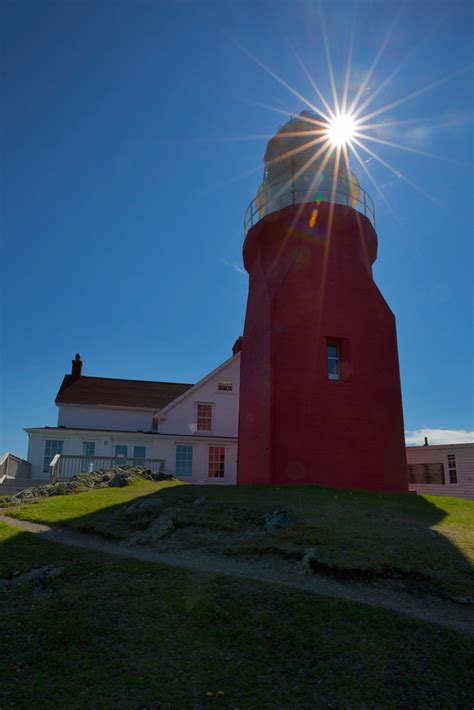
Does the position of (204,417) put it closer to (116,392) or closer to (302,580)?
(116,392)

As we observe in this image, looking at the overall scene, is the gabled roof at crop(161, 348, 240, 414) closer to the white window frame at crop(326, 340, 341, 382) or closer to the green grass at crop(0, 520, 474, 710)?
the white window frame at crop(326, 340, 341, 382)

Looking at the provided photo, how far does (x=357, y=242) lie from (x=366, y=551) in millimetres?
11207

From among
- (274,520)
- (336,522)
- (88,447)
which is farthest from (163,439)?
(336,522)


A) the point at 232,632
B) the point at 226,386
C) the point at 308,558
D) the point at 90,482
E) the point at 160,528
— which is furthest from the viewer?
the point at 226,386

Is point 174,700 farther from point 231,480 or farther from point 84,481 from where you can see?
point 231,480

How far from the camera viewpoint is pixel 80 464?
885 inches

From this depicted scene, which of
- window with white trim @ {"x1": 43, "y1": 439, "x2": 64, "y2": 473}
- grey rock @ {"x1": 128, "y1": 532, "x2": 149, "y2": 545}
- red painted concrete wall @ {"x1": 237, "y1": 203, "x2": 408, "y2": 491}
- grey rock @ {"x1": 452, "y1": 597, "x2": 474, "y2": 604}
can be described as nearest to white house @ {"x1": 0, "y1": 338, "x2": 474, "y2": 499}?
window with white trim @ {"x1": 43, "y1": 439, "x2": 64, "y2": 473}

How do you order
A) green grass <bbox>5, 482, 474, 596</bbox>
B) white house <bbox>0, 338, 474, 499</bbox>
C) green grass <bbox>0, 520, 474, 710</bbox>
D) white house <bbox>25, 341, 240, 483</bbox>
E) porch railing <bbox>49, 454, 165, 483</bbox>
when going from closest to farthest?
green grass <bbox>0, 520, 474, 710</bbox> → green grass <bbox>5, 482, 474, 596</bbox> → porch railing <bbox>49, 454, 165, 483</bbox> → white house <bbox>0, 338, 474, 499</bbox> → white house <bbox>25, 341, 240, 483</bbox>

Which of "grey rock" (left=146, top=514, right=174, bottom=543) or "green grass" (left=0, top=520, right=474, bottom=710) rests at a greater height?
"grey rock" (left=146, top=514, right=174, bottom=543)

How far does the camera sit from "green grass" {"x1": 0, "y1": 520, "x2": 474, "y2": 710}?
196 inches

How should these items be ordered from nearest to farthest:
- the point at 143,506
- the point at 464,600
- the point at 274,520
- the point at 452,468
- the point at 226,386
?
the point at 464,600
the point at 274,520
the point at 143,506
the point at 452,468
the point at 226,386

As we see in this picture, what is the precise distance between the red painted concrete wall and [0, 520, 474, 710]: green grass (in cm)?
762

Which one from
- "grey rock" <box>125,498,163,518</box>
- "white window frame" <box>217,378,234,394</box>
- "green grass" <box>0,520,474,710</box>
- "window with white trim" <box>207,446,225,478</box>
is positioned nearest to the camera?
"green grass" <box>0,520,474,710</box>

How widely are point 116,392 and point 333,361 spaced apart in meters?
19.2
